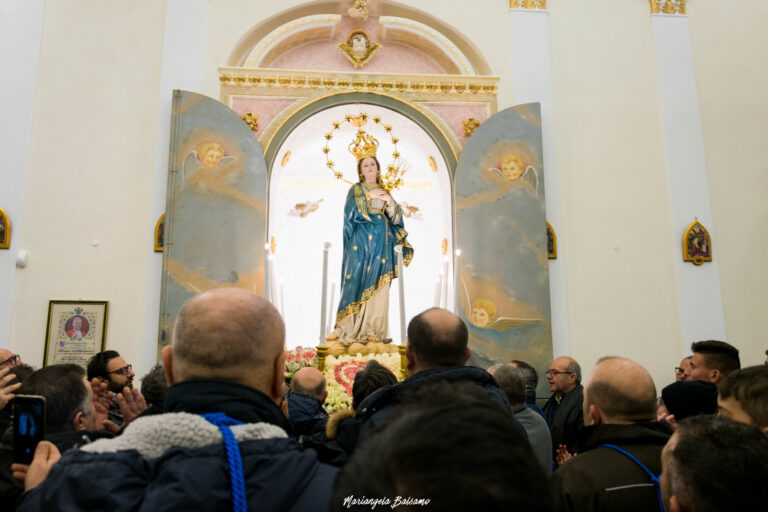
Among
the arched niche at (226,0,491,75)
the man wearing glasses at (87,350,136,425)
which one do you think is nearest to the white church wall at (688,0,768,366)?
the arched niche at (226,0,491,75)

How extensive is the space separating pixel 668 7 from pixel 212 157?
6.50m

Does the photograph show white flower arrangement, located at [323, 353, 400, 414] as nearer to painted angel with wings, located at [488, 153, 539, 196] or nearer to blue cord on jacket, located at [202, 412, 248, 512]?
painted angel with wings, located at [488, 153, 539, 196]

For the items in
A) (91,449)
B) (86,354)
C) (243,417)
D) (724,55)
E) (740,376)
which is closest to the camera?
(91,449)

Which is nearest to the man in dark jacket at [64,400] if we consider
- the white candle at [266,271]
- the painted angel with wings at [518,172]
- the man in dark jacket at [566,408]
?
the man in dark jacket at [566,408]

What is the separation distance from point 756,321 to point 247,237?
641 centimetres

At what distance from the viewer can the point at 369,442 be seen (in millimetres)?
821

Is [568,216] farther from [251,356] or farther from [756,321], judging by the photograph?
[251,356]

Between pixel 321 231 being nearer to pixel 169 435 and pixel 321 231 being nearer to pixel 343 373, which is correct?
pixel 343 373

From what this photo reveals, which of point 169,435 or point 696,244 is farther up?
point 696,244

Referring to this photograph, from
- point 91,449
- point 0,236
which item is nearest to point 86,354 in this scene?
point 0,236

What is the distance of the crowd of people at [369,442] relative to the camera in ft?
2.56

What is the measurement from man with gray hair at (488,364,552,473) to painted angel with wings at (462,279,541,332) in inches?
169

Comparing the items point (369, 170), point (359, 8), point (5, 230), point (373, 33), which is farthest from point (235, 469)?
point (373, 33)

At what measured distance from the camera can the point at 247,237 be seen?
739 centimetres
